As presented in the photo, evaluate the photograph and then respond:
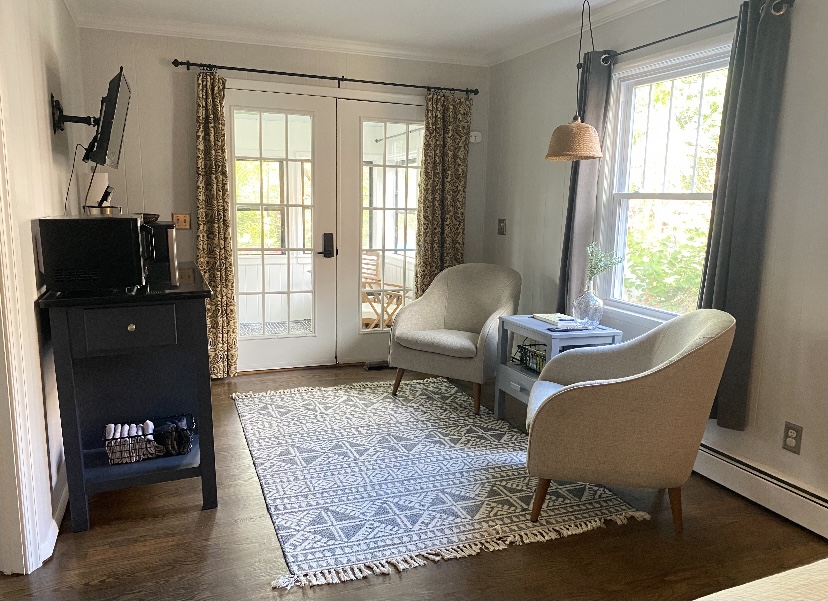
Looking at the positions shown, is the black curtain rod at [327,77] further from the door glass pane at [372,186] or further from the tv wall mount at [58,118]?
the tv wall mount at [58,118]

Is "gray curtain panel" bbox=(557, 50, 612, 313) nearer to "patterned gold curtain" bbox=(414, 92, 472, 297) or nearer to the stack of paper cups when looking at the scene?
"patterned gold curtain" bbox=(414, 92, 472, 297)

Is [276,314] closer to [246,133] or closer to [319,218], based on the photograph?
[319,218]

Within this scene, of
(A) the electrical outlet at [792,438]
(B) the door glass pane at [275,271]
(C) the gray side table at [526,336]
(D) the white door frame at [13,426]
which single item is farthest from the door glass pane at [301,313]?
(A) the electrical outlet at [792,438]

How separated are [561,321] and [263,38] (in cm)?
283

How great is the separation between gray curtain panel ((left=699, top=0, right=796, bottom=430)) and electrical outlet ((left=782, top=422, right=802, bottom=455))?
163 millimetres

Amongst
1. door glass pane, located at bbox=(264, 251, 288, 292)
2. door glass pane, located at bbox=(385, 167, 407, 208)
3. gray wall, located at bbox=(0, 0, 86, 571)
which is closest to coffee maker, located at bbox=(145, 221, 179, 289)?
gray wall, located at bbox=(0, 0, 86, 571)

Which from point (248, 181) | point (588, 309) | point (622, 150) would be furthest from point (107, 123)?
point (622, 150)

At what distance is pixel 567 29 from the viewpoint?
150 inches

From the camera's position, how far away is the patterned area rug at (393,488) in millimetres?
2213

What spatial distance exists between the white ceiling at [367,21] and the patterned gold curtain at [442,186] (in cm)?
45

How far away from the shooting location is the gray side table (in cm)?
309

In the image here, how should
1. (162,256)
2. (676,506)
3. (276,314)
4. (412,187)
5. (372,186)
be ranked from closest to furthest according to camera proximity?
(676,506) < (162,256) < (276,314) < (372,186) < (412,187)

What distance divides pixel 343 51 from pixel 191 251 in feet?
5.99

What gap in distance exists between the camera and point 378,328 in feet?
16.0
